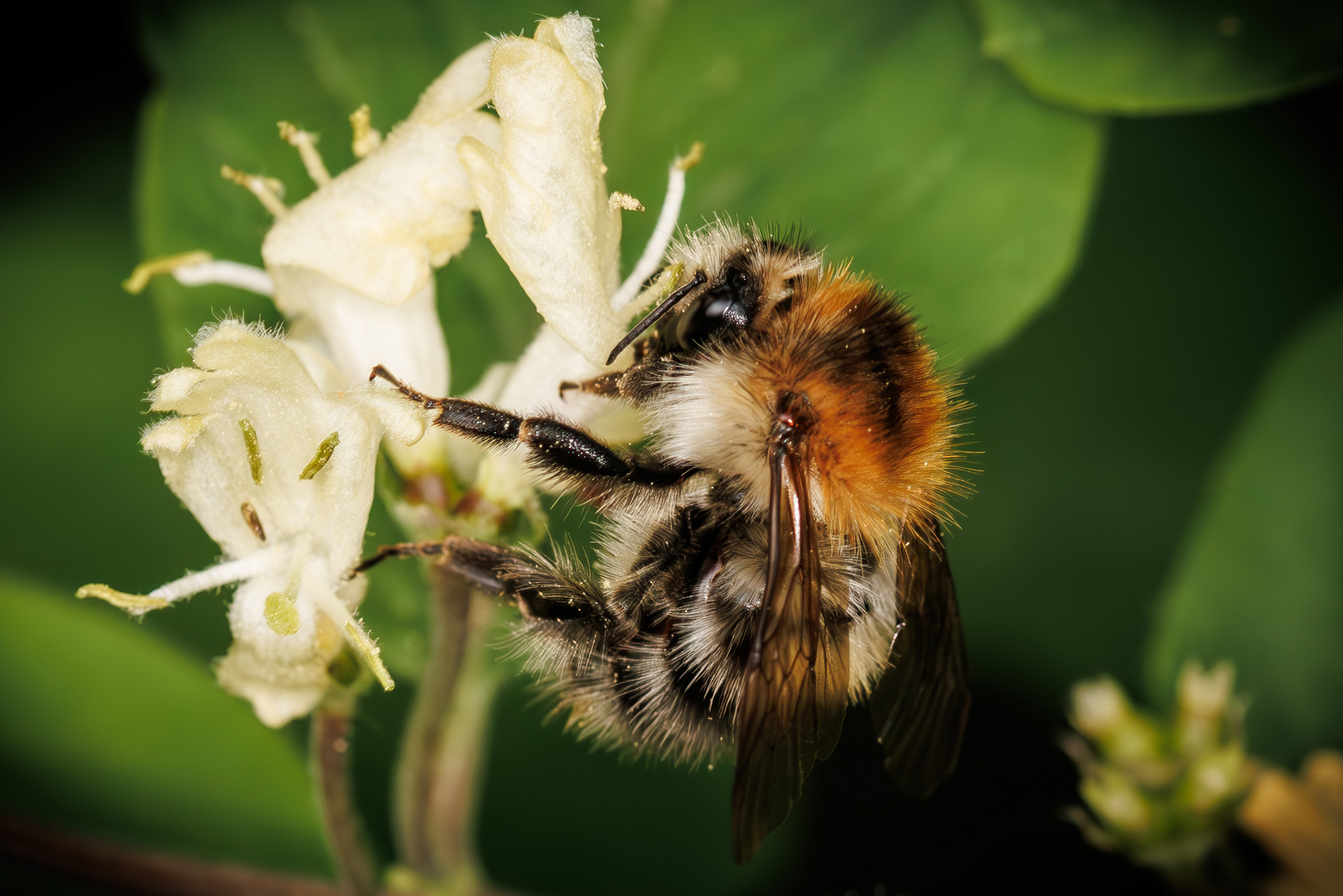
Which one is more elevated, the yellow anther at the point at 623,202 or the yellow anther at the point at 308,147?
the yellow anther at the point at 623,202

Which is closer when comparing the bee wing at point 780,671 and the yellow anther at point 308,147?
the bee wing at point 780,671

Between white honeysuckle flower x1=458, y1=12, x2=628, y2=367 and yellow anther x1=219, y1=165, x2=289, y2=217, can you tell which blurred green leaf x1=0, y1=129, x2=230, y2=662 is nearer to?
yellow anther x1=219, y1=165, x2=289, y2=217

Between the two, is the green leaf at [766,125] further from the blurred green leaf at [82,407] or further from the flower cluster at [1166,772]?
the flower cluster at [1166,772]

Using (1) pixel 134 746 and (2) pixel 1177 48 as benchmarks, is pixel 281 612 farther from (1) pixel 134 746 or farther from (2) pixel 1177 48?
(2) pixel 1177 48

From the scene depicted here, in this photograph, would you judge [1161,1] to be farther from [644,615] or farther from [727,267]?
[644,615]

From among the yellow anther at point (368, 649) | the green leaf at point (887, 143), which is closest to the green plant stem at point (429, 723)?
the yellow anther at point (368, 649)

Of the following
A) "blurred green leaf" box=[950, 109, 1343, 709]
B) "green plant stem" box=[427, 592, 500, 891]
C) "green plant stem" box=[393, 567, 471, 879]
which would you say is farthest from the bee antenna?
"blurred green leaf" box=[950, 109, 1343, 709]
